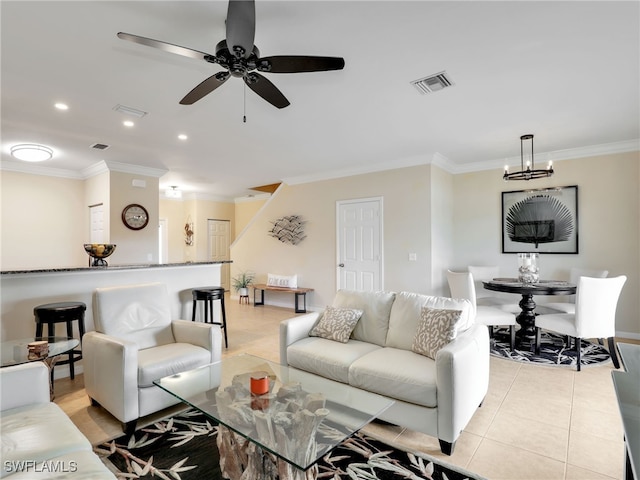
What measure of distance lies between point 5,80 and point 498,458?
14.8ft

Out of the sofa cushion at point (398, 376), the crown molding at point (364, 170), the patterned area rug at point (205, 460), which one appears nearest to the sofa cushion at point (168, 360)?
the patterned area rug at point (205, 460)

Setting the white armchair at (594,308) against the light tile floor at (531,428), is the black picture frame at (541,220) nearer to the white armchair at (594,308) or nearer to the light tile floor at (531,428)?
the white armchair at (594,308)

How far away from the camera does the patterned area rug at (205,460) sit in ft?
6.09

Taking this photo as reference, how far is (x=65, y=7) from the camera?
75.4 inches

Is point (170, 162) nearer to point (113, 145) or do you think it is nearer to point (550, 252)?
point (113, 145)

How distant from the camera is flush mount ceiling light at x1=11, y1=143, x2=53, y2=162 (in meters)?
4.28

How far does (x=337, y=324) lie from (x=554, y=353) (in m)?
2.80

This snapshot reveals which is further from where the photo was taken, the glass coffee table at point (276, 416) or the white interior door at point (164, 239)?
the white interior door at point (164, 239)

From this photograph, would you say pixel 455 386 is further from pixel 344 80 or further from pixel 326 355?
pixel 344 80

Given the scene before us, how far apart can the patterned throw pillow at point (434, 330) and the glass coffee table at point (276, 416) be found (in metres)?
0.77

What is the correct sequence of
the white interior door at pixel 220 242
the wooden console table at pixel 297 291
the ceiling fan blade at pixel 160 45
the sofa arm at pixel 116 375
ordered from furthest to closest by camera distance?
the white interior door at pixel 220 242, the wooden console table at pixel 297 291, the sofa arm at pixel 116 375, the ceiling fan blade at pixel 160 45

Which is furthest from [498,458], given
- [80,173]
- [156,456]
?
[80,173]

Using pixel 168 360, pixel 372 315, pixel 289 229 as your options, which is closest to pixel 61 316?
pixel 168 360

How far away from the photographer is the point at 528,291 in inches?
147
